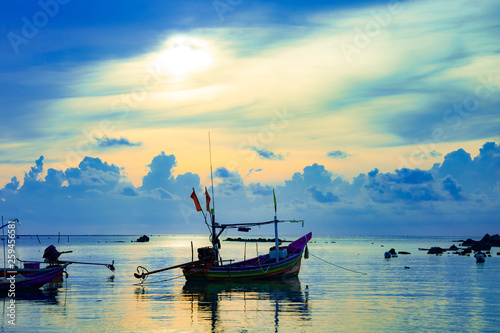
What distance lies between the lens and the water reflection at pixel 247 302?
29.2 metres

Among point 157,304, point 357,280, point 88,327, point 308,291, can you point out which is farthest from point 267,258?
point 88,327


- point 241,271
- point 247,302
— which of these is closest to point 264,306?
point 247,302

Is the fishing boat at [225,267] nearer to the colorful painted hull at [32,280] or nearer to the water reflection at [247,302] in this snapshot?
the water reflection at [247,302]

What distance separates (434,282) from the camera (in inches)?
1957

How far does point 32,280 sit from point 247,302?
55.3 ft

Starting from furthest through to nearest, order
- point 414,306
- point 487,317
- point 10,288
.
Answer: point 10,288
point 414,306
point 487,317

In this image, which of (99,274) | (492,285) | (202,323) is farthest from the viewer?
(99,274)

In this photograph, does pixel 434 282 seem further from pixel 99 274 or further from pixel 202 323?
pixel 99 274

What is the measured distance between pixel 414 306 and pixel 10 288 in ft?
94.7

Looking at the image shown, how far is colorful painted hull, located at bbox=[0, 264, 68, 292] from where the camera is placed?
3809 cm

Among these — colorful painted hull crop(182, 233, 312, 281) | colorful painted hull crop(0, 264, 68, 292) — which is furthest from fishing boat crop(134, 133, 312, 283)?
colorful painted hull crop(0, 264, 68, 292)

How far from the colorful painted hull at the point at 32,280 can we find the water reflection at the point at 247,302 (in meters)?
10.5

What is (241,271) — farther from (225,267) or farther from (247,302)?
(247,302)

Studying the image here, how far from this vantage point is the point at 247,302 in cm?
3525
